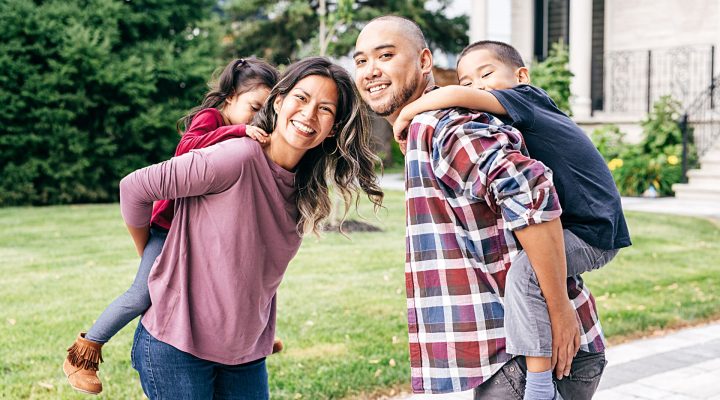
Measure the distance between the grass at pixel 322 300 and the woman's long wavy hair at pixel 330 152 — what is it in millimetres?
2023

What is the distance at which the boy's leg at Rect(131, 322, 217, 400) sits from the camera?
2535 mm

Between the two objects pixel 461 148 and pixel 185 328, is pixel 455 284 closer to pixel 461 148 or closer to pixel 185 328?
pixel 461 148

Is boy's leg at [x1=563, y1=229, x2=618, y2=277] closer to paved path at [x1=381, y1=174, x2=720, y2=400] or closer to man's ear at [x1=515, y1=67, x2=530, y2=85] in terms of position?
man's ear at [x1=515, y1=67, x2=530, y2=85]

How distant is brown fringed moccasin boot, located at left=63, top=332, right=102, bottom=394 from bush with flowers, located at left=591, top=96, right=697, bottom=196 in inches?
533

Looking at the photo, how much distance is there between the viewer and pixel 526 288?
6.84 feet

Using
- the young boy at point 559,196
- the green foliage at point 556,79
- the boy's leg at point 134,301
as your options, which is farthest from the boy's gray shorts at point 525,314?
the green foliage at point 556,79

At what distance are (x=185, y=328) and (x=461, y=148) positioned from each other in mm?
1094

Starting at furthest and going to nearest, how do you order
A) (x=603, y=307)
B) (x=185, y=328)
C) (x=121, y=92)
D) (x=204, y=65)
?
(x=204, y=65)
(x=121, y=92)
(x=603, y=307)
(x=185, y=328)

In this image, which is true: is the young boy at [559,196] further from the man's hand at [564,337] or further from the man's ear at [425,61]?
the man's ear at [425,61]

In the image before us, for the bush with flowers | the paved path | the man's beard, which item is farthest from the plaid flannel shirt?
the bush with flowers

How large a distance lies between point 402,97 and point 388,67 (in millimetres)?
103

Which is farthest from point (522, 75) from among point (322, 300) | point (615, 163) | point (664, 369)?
point (615, 163)

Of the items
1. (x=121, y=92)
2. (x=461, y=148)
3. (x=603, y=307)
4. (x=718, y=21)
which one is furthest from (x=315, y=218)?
(x=718, y=21)

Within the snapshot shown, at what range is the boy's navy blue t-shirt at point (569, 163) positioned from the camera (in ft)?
7.30
